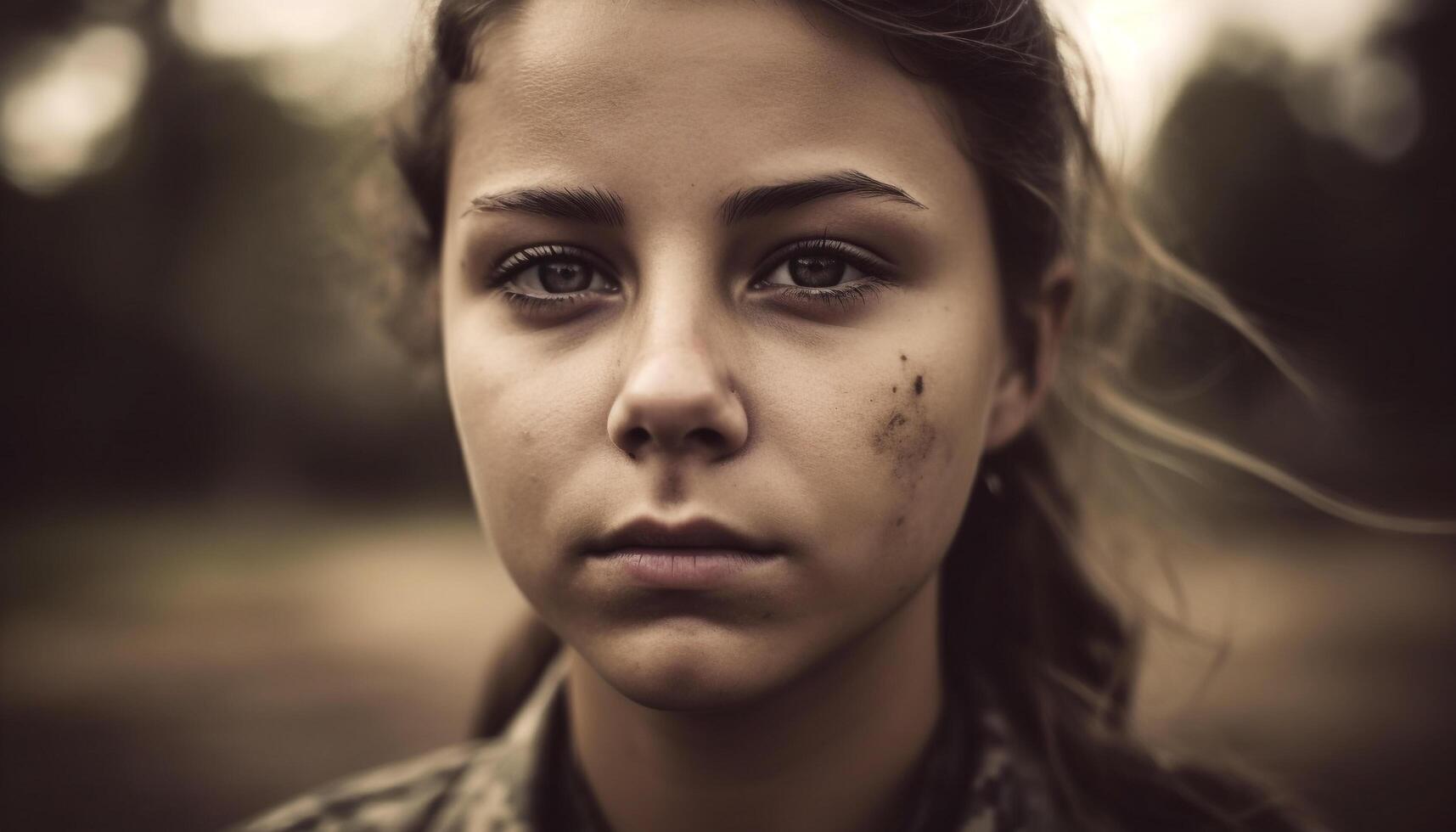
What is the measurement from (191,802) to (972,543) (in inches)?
179

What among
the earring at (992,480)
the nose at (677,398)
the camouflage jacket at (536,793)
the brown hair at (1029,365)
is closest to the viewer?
the nose at (677,398)

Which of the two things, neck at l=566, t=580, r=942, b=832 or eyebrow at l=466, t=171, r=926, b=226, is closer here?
eyebrow at l=466, t=171, r=926, b=226

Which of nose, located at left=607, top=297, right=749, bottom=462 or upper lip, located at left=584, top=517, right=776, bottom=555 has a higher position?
nose, located at left=607, top=297, right=749, bottom=462

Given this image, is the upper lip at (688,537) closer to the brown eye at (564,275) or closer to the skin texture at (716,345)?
the skin texture at (716,345)

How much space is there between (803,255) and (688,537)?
17.5 inches

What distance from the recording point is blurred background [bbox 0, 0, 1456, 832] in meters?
5.69

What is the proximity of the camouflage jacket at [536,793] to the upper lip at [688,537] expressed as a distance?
70cm

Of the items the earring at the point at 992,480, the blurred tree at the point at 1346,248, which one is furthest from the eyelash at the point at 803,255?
the blurred tree at the point at 1346,248

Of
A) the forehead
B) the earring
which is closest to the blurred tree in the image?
the earring

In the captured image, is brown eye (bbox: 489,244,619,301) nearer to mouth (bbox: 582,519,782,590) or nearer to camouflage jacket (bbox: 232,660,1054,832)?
mouth (bbox: 582,519,782,590)

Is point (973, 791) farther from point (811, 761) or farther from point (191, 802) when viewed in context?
point (191, 802)

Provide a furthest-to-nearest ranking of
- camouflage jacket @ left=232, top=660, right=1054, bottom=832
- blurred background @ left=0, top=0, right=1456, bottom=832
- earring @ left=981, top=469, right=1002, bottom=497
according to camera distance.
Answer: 1. blurred background @ left=0, top=0, right=1456, bottom=832
2. earring @ left=981, top=469, right=1002, bottom=497
3. camouflage jacket @ left=232, top=660, right=1054, bottom=832

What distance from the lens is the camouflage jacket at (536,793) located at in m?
1.70

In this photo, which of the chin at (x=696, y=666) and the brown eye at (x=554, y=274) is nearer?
the chin at (x=696, y=666)
